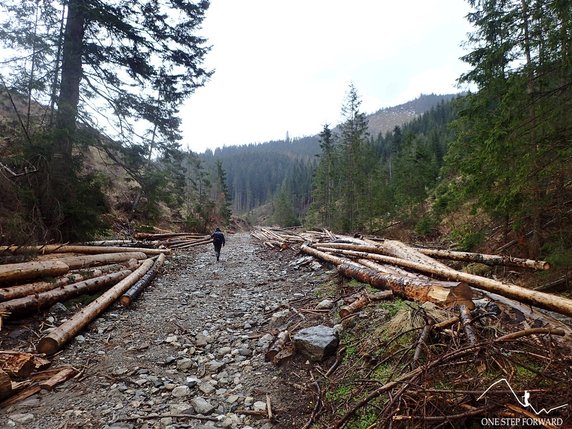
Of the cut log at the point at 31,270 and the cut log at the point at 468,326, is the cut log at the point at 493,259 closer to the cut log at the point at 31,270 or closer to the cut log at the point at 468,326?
the cut log at the point at 468,326

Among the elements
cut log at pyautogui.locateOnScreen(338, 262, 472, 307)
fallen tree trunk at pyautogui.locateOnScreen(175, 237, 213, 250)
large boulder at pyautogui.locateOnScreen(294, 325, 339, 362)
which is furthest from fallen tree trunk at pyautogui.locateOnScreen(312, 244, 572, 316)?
fallen tree trunk at pyautogui.locateOnScreen(175, 237, 213, 250)

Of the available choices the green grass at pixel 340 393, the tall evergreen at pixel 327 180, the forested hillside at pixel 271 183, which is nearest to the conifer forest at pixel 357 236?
the green grass at pixel 340 393

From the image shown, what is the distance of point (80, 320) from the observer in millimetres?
5398

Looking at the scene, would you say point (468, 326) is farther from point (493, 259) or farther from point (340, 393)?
point (493, 259)

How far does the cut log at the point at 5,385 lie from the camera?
11.4 feet

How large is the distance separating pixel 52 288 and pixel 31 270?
1.82 feet

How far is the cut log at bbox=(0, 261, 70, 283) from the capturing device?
18.6 ft

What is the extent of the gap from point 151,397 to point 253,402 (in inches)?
51.1

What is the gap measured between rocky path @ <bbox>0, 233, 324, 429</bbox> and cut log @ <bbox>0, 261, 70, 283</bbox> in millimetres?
1143

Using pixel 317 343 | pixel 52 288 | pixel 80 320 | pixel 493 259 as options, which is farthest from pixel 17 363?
pixel 493 259

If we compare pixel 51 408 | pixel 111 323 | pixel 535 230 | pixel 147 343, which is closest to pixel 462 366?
pixel 51 408

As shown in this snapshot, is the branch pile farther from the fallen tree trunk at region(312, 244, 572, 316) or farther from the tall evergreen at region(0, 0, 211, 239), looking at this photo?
the tall evergreen at region(0, 0, 211, 239)

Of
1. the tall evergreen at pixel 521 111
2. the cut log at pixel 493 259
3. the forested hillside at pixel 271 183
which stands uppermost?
the forested hillside at pixel 271 183

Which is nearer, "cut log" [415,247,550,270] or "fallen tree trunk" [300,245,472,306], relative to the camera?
"fallen tree trunk" [300,245,472,306]
